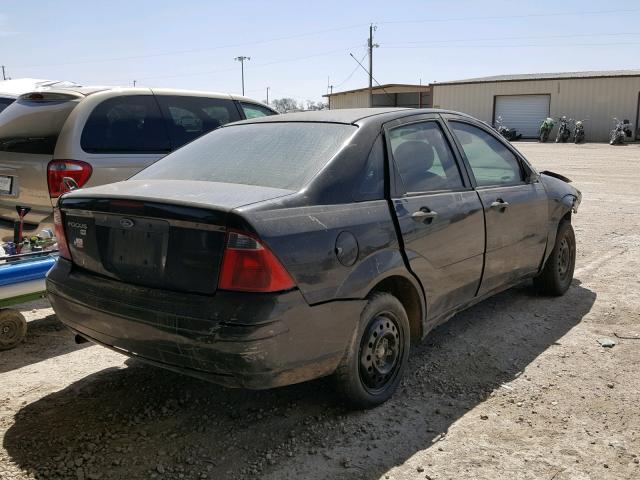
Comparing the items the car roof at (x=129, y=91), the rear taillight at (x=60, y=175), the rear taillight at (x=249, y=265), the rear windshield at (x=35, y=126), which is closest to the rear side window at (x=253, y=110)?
the car roof at (x=129, y=91)

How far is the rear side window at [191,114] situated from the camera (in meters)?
6.18

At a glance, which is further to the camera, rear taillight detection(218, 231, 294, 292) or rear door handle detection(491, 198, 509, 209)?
rear door handle detection(491, 198, 509, 209)

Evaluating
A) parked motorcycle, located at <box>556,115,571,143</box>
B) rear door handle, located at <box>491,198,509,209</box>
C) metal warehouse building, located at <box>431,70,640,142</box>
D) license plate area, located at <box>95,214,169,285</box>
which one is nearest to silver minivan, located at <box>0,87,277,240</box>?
license plate area, located at <box>95,214,169,285</box>

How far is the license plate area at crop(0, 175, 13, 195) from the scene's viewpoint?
212 inches

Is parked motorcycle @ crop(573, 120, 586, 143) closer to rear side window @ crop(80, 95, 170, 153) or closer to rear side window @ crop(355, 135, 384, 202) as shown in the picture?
rear side window @ crop(80, 95, 170, 153)

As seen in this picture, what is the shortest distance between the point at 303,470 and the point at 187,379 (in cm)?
121

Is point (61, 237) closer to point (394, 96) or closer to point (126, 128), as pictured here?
point (126, 128)

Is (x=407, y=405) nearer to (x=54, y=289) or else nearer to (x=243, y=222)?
(x=243, y=222)

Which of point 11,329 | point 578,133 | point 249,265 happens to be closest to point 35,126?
point 11,329

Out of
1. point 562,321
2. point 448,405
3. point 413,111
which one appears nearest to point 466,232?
point 413,111

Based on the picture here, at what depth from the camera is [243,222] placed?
2.67 metres

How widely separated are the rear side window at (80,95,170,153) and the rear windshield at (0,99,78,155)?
0.80 feet

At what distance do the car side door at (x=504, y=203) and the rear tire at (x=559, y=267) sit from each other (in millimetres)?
333

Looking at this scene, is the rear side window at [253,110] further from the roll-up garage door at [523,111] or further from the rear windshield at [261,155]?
the roll-up garage door at [523,111]
